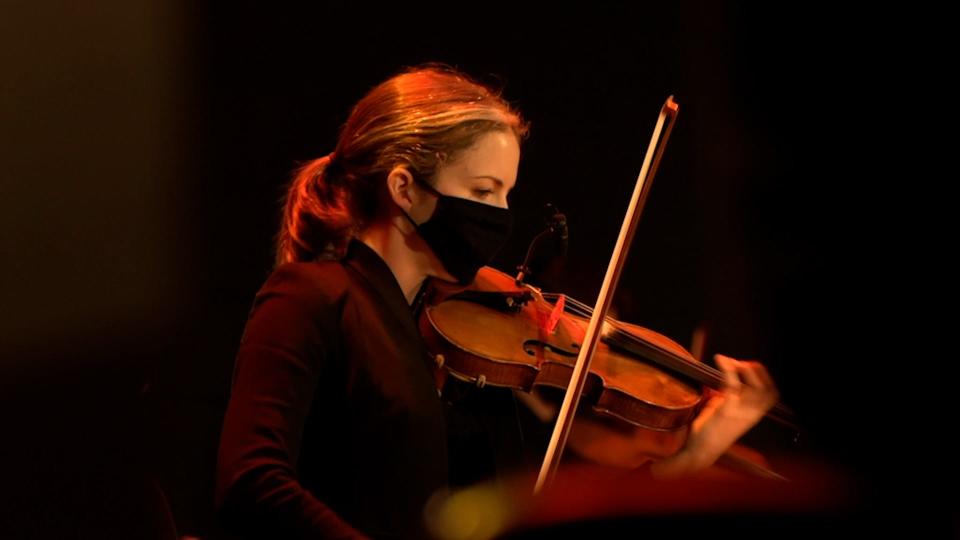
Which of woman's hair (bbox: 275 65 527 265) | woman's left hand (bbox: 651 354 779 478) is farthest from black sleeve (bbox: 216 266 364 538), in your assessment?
woman's left hand (bbox: 651 354 779 478)

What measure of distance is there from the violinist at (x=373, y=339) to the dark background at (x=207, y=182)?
0.29 meters

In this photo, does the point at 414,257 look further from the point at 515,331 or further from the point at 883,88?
the point at 883,88

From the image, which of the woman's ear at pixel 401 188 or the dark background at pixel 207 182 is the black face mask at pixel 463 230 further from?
the dark background at pixel 207 182

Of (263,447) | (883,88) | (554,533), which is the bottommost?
(263,447)

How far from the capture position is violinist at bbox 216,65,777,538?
3.84ft

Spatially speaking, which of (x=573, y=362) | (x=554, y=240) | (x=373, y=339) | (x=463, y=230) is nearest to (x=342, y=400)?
(x=373, y=339)

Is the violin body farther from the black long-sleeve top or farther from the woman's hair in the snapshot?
the woman's hair

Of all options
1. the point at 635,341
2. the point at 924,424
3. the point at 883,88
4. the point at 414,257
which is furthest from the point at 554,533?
the point at 635,341

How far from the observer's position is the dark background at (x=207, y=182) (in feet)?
5.72

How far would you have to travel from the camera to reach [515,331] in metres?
1.53

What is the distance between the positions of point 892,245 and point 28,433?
4.86ft

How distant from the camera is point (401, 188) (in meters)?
1.38

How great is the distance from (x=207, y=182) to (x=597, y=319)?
2.95 ft

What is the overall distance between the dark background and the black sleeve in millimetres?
305
